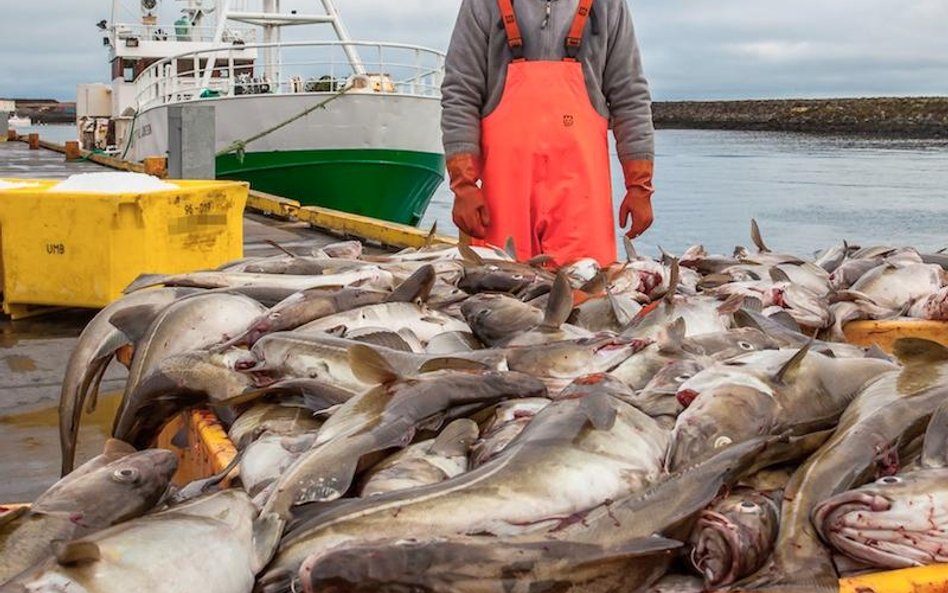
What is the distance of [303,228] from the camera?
39.1 ft

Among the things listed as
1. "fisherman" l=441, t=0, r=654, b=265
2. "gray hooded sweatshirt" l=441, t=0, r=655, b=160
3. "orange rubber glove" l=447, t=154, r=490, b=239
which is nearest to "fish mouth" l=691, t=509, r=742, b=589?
"fisherman" l=441, t=0, r=654, b=265

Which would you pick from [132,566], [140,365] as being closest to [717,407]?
[132,566]

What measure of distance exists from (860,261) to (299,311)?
9.66ft

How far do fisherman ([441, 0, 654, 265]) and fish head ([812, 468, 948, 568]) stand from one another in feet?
11.7

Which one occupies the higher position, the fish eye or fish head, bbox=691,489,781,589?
fish head, bbox=691,489,781,589

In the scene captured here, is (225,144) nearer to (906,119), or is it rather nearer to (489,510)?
(489,510)

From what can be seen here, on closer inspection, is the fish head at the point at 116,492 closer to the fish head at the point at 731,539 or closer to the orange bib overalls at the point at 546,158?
the fish head at the point at 731,539

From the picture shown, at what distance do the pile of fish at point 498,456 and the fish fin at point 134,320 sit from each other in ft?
0.09

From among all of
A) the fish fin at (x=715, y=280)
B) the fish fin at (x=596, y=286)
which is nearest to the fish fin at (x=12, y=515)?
the fish fin at (x=596, y=286)

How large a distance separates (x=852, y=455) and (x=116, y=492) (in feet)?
5.12

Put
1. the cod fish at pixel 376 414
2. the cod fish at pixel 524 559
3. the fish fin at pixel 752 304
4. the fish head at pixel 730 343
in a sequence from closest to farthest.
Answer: the cod fish at pixel 524 559, the cod fish at pixel 376 414, the fish head at pixel 730 343, the fish fin at pixel 752 304

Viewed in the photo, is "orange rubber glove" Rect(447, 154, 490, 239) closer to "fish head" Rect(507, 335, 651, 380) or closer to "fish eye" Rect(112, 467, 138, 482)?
"fish head" Rect(507, 335, 651, 380)

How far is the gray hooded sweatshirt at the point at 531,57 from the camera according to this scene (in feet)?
18.6

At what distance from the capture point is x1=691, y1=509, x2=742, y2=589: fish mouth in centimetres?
200
